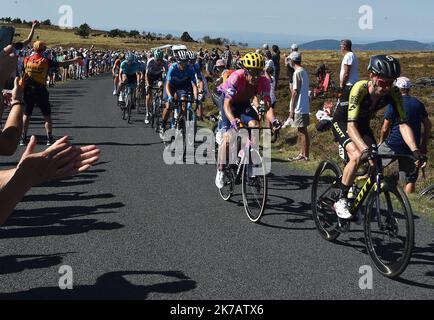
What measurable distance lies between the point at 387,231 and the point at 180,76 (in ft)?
27.8

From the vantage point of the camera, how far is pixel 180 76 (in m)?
13.1

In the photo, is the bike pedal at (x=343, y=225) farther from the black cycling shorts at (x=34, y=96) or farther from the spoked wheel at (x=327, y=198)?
the black cycling shorts at (x=34, y=96)

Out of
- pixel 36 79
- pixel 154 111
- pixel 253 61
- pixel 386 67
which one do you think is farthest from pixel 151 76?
pixel 386 67

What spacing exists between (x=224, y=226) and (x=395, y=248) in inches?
96.9

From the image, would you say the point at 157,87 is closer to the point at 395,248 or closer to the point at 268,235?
the point at 268,235

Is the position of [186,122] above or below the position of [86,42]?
below

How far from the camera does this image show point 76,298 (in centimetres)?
490

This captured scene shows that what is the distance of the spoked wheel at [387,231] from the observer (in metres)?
5.45

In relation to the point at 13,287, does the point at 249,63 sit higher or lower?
higher

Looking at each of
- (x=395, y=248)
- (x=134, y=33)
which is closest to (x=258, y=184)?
(x=395, y=248)

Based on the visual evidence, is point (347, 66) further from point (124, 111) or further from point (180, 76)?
point (124, 111)

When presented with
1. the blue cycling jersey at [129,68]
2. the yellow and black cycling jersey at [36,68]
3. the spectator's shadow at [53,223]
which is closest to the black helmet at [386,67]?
the spectator's shadow at [53,223]

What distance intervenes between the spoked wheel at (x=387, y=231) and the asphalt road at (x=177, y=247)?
184 millimetres

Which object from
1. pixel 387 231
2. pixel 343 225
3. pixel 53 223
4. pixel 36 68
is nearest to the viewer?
pixel 387 231
